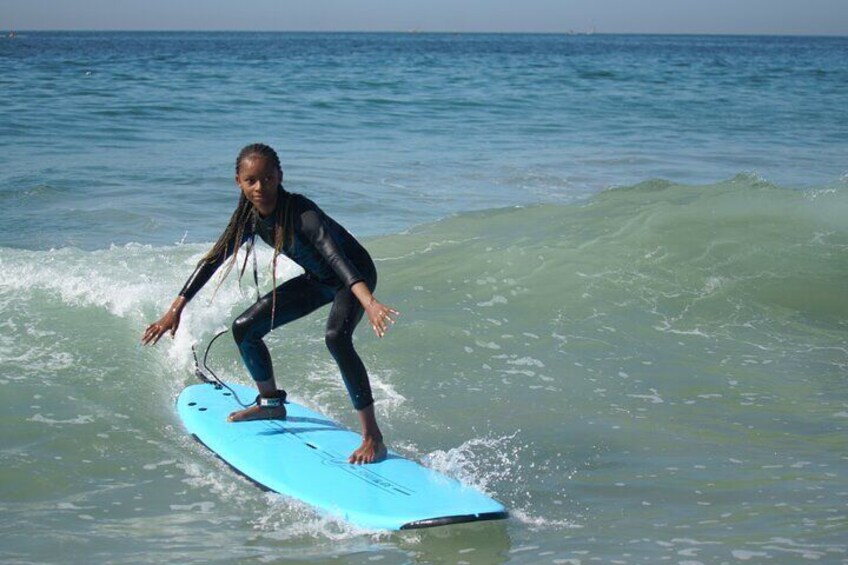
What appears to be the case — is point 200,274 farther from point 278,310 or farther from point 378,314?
point 378,314

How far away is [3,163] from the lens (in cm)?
1388

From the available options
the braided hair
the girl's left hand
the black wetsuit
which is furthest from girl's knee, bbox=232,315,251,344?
the girl's left hand

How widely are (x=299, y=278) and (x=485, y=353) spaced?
7.08ft

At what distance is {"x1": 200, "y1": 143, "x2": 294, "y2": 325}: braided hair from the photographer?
4613 millimetres

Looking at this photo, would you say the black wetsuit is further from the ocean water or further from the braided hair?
the ocean water

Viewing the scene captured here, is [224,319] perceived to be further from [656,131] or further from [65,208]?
[656,131]

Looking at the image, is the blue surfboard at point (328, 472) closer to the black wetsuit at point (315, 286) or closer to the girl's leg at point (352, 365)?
the girl's leg at point (352, 365)

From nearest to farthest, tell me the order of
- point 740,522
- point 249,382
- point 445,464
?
point 740,522 → point 445,464 → point 249,382

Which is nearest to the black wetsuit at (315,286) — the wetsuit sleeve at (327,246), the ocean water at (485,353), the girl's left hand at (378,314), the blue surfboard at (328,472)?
the wetsuit sleeve at (327,246)

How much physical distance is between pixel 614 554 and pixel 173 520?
182cm

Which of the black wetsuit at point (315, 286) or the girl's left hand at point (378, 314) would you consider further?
the black wetsuit at point (315, 286)

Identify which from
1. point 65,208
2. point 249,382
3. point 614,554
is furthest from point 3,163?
point 614,554

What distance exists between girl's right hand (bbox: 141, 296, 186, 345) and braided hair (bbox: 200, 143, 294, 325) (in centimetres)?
23

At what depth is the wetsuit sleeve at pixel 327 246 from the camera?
4488 millimetres
